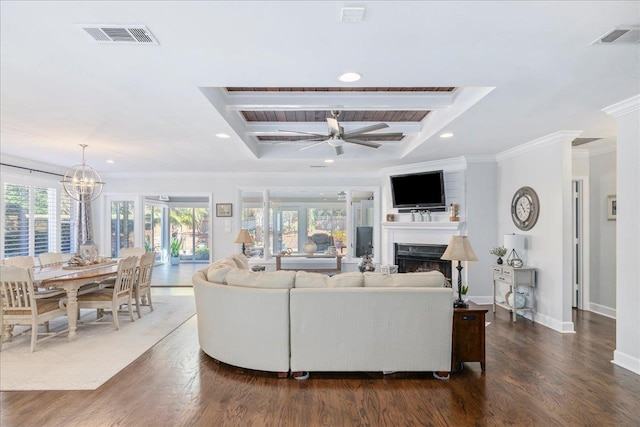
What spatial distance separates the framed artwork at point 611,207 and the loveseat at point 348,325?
393 cm

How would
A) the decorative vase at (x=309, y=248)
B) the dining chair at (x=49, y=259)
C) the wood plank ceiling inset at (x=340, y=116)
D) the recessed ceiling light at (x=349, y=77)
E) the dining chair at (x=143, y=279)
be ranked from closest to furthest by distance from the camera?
the recessed ceiling light at (x=349, y=77) < the wood plank ceiling inset at (x=340, y=116) < the dining chair at (x=143, y=279) < the dining chair at (x=49, y=259) < the decorative vase at (x=309, y=248)

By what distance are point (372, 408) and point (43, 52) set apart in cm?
349

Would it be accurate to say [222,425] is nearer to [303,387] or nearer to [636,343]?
[303,387]

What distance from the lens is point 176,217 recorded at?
498 inches

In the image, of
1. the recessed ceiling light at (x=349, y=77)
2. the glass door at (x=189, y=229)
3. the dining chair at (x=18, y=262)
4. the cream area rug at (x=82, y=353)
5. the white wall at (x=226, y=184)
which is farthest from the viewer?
the glass door at (x=189, y=229)

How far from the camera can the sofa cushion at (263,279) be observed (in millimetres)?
3498

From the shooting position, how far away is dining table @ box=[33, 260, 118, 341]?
4.34 m

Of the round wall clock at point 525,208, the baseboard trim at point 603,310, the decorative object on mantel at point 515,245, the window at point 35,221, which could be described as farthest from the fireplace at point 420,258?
the window at point 35,221

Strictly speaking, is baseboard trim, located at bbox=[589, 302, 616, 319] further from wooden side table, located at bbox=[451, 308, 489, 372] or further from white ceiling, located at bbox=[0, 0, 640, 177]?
wooden side table, located at bbox=[451, 308, 489, 372]

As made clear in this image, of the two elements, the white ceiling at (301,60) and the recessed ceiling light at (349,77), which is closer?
the white ceiling at (301,60)

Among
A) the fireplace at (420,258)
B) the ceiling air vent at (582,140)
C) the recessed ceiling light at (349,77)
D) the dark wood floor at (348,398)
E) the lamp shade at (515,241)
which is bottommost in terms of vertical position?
the dark wood floor at (348,398)

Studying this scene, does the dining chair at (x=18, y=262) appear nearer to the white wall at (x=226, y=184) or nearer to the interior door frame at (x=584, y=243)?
the white wall at (x=226, y=184)

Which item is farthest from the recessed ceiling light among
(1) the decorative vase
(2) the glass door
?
(2) the glass door

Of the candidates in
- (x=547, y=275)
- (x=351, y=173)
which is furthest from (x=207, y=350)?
(x=351, y=173)
